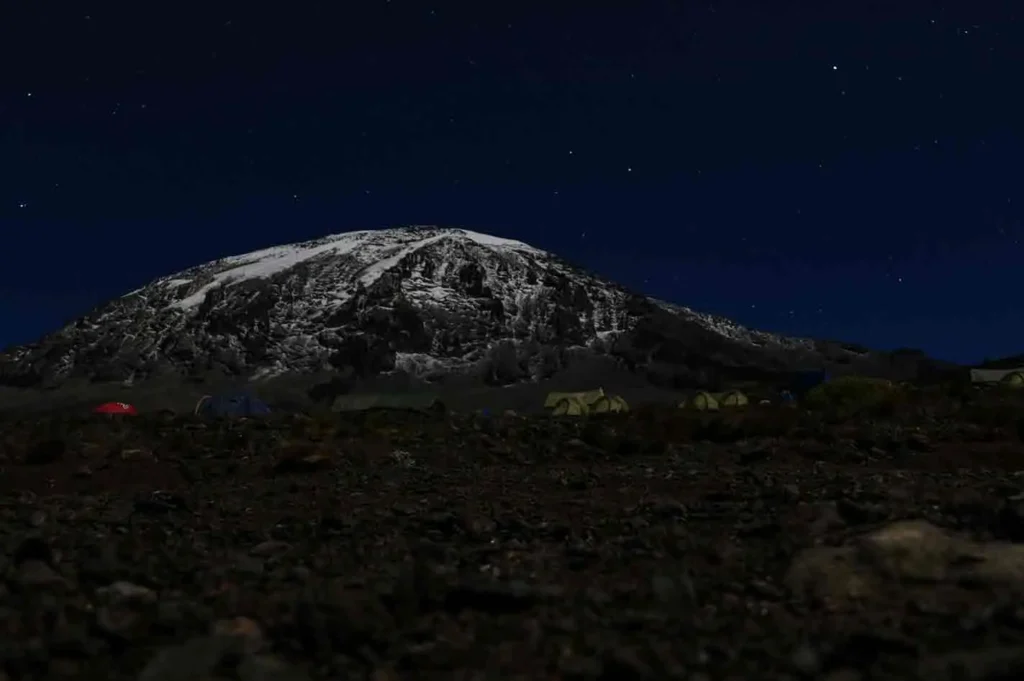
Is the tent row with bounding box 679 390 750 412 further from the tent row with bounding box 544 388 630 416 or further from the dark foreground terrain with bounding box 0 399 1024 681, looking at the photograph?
the dark foreground terrain with bounding box 0 399 1024 681

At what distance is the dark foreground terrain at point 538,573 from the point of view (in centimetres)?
332

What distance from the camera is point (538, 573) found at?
195 inches

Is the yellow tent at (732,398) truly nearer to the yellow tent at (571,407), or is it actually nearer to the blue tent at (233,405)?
the yellow tent at (571,407)

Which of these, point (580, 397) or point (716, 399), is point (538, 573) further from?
point (580, 397)

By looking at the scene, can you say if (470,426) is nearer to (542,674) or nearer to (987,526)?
(987,526)

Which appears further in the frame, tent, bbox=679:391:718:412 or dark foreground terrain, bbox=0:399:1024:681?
tent, bbox=679:391:718:412

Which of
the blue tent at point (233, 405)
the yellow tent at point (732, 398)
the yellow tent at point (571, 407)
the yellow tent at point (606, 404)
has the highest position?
the yellow tent at point (732, 398)

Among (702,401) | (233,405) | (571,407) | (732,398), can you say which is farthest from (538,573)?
(233,405)

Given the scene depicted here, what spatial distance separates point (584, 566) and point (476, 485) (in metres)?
4.57

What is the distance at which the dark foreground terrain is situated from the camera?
10.9 feet

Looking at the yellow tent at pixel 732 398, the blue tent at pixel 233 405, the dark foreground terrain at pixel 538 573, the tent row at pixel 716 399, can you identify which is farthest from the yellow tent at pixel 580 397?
the dark foreground terrain at pixel 538 573

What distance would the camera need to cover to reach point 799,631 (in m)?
3.64

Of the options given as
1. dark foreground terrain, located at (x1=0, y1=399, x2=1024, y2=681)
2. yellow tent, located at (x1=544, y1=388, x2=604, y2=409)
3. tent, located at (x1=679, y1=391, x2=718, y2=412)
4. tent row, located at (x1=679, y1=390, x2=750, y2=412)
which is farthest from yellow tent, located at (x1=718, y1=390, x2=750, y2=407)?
dark foreground terrain, located at (x1=0, y1=399, x2=1024, y2=681)

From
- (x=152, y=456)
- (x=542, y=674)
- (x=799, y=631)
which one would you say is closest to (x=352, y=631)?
(x=542, y=674)
